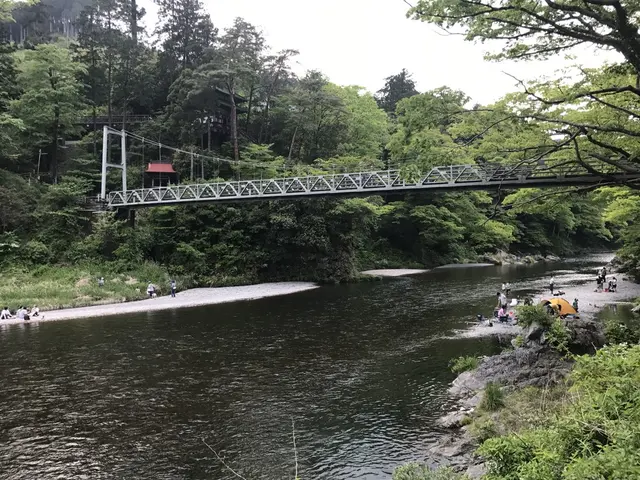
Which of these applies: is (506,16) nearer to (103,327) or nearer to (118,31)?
(103,327)

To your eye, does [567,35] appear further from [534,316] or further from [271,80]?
[271,80]

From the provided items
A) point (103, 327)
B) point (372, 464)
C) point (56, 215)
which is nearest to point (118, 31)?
point (56, 215)

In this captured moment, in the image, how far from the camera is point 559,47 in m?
7.32

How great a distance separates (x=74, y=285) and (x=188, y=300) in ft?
20.2

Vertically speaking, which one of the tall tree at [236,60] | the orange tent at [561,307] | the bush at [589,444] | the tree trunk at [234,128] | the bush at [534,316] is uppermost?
the tall tree at [236,60]

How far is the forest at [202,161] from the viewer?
27062 mm

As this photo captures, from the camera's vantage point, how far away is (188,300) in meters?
22.5

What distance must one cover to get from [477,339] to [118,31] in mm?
40298

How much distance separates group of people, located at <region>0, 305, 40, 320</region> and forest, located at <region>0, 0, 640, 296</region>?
19.6 feet

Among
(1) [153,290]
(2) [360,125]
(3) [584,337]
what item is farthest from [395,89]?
(3) [584,337]

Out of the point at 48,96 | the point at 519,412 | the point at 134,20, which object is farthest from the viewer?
the point at 134,20

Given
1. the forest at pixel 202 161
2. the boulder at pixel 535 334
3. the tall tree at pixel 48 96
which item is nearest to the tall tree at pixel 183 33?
the forest at pixel 202 161

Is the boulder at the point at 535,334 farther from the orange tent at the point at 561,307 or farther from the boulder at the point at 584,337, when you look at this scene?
the orange tent at the point at 561,307

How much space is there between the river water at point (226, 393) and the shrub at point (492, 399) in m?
0.92
